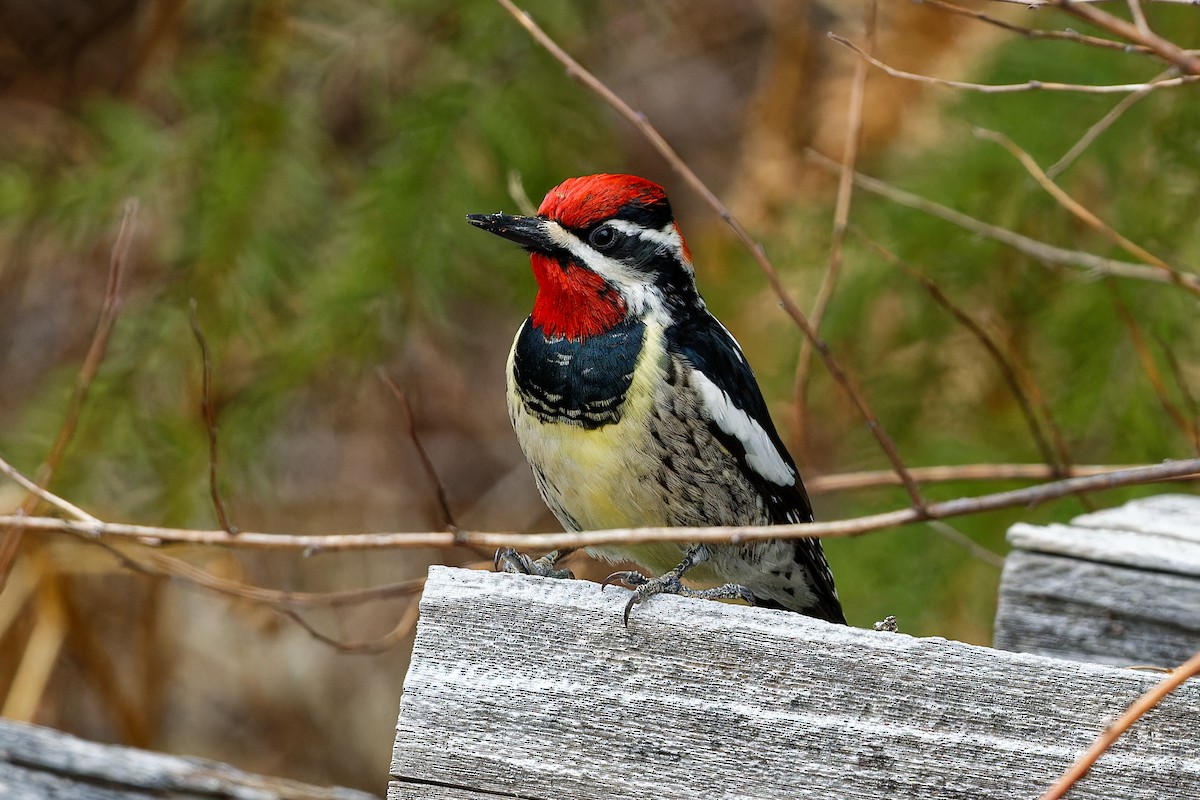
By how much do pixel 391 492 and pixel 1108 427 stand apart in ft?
11.1

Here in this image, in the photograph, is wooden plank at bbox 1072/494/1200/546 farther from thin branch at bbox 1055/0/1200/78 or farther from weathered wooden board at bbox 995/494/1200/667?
thin branch at bbox 1055/0/1200/78

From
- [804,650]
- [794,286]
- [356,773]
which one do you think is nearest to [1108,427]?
[794,286]

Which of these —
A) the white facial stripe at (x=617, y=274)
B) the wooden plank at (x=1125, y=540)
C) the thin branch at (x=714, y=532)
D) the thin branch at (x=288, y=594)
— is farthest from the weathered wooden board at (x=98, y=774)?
the wooden plank at (x=1125, y=540)

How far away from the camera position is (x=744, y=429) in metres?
2.58

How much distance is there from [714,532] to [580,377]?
3.26 ft

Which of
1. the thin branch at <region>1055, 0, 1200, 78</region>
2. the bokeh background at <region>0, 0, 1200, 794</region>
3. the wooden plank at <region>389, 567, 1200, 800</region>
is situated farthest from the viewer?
the bokeh background at <region>0, 0, 1200, 794</region>

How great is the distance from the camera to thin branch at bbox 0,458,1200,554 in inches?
53.8

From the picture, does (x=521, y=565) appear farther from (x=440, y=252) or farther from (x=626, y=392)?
(x=440, y=252)

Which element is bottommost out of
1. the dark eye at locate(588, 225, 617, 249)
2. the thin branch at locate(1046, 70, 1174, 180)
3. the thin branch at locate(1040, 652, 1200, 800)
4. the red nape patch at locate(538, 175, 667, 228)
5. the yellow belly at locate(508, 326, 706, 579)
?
the thin branch at locate(1040, 652, 1200, 800)

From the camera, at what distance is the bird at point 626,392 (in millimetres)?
2447

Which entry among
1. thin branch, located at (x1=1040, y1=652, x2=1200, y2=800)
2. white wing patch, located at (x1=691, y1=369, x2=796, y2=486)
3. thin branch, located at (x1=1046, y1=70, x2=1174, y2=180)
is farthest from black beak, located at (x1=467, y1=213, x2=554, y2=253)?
thin branch, located at (x1=1040, y1=652, x2=1200, y2=800)

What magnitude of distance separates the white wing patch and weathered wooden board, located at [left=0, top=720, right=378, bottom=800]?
41.3 inches

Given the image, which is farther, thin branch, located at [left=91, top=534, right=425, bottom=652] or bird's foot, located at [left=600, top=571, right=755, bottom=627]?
thin branch, located at [left=91, top=534, right=425, bottom=652]

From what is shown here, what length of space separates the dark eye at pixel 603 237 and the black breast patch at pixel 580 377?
0.55ft
